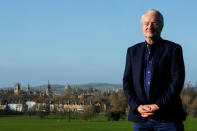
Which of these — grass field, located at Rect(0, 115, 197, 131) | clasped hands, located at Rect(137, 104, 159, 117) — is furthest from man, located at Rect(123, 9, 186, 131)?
grass field, located at Rect(0, 115, 197, 131)

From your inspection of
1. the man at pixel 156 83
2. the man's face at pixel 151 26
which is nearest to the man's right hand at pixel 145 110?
the man at pixel 156 83

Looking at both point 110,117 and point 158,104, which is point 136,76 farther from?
point 110,117

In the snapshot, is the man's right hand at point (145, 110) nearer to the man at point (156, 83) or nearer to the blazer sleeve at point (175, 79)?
the man at point (156, 83)

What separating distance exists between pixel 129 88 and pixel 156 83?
0.35 m

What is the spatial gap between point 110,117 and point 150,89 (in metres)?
74.1

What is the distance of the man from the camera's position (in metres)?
4.89

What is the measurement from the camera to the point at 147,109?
485cm

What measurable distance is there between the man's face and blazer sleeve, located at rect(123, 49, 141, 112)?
1.28ft

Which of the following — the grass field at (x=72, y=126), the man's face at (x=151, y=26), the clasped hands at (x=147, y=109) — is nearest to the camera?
the clasped hands at (x=147, y=109)

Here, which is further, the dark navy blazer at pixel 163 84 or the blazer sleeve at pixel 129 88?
the blazer sleeve at pixel 129 88

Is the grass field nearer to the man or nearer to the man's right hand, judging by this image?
the man

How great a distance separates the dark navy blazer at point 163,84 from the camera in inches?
193

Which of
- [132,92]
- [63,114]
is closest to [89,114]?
[63,114]

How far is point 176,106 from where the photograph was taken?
4980 millimetres
